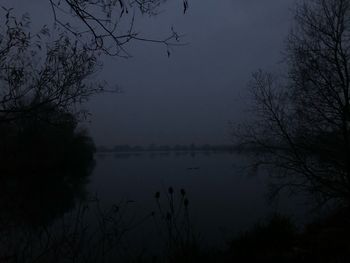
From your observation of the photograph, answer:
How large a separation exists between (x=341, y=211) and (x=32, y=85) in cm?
1238

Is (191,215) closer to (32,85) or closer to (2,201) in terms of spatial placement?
(2,201)

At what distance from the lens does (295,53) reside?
13.7 metres

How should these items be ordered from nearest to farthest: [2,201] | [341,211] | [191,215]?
[2,201]
[341,211]
[191,215]

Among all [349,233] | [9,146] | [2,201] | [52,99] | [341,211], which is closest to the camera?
[52,99]

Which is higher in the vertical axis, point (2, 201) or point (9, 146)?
point (9, 146)

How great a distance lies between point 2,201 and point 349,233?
8577 mm

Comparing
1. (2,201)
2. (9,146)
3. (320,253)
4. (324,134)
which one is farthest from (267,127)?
(2,201)

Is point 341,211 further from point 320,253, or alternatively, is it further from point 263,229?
point 320,253

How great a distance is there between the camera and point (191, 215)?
64.8 feet

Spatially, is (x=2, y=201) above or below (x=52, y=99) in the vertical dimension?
below

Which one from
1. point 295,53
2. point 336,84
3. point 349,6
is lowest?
point 336,84

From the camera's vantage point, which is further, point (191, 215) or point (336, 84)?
point (191, 215)

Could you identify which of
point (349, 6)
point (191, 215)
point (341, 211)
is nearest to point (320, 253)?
point (341, 211)

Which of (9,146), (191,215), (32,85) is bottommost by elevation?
(191,215)
